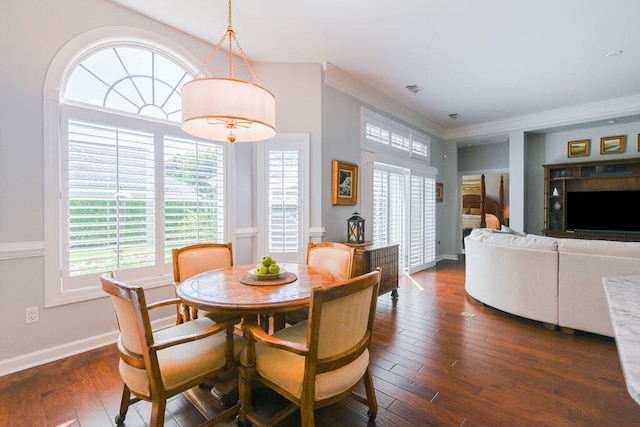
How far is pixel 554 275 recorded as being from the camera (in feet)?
9.50

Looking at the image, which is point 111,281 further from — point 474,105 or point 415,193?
point 474,105

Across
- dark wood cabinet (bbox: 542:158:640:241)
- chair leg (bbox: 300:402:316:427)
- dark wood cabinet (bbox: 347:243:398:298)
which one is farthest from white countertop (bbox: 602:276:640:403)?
dark wood cabinet (bbox: 542:158:640:241)

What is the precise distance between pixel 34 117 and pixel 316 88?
2.70 m

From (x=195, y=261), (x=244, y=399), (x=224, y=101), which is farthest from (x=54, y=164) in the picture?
(x=244, y=399)

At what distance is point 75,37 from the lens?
8.09 feet

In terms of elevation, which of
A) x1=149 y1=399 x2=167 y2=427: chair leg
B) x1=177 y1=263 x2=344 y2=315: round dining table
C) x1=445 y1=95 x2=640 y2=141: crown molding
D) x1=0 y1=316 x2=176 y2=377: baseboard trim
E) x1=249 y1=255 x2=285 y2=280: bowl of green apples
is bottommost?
x1=0 y1=316 x2=176 y2=377: baseboard trim

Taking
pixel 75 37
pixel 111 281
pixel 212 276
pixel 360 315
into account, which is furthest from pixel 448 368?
pixel 75 37

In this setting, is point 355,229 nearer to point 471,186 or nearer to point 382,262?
point 382,262

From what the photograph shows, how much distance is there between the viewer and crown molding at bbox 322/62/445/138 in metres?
3.81

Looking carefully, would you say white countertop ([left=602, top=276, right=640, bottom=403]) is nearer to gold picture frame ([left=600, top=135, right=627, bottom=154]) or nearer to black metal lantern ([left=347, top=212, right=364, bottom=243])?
black metal lantern ([left=347, top=212, right=364, bottom=243])

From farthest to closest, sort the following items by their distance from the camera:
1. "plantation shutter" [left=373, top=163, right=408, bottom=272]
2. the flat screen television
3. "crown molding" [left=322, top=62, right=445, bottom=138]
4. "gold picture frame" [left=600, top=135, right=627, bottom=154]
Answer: "gold picture frame" [left=600, top=135, right=627, bottom=154]
the flat screen television
"plantation shutter" [left=373, top=163, right=408, bottom=272]
"crown molding" [left=322, top=62, right=445, bottom=138]

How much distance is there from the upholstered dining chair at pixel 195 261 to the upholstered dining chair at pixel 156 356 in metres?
0.53

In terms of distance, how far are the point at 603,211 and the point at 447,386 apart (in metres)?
5.50

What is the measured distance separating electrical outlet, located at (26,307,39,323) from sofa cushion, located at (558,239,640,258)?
4.63m
